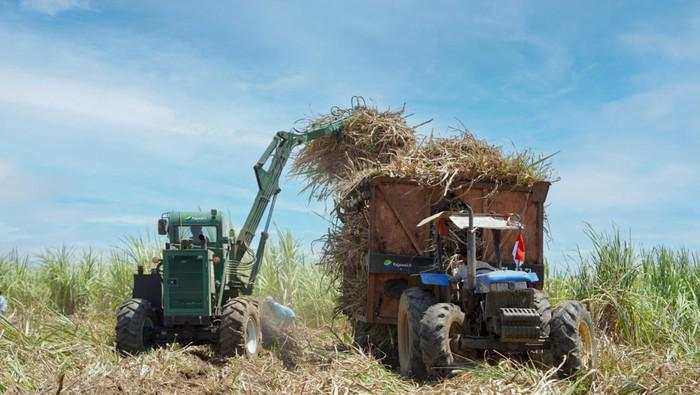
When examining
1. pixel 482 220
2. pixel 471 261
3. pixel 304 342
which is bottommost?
pixel 304 342

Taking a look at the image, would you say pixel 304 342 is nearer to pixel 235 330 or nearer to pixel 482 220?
pixel 235 330

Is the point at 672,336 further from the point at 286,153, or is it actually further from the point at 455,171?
the point at 286,153

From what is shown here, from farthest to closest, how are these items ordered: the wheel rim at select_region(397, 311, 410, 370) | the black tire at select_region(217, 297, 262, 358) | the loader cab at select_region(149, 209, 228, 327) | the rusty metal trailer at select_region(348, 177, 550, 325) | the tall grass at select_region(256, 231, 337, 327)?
the tall grass at select_region(256, 231, 337, 327)
the loader cab at select_region(149, 209, 228, 327)
the black tire at select_region(217, 297, 262, 358)
the rusty metal trailer at select_region(348, 177, 550, 325)
the wheel rim at select_region(397, 311, 410, 370)

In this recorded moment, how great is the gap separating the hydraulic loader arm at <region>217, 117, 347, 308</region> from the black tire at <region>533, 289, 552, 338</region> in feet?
19.5

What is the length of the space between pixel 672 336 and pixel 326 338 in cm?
609

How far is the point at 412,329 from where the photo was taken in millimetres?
9195

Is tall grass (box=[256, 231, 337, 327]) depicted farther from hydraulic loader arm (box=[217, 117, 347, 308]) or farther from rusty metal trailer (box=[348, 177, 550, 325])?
rusty metal trailer (box=[348, 177, 550, 325])

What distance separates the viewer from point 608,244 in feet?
45.7

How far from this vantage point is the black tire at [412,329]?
8992mm

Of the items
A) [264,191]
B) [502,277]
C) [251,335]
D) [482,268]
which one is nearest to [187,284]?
[251,335]

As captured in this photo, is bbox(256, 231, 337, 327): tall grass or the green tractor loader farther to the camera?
bbox(256, 231, 337, 327): tall grass

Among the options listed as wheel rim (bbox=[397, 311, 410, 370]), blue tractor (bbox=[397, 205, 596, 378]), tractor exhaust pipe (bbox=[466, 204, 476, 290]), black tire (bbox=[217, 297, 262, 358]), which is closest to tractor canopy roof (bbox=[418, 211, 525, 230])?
blue tractor (bbox=[397, 205, 596, 378])

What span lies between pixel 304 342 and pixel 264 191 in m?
2.90

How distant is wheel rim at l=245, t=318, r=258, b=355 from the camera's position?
12198 millimetres
